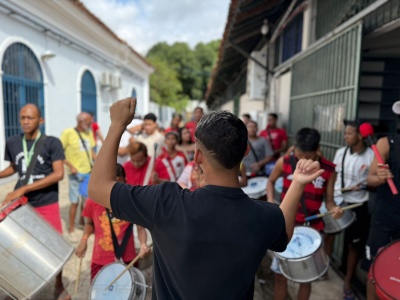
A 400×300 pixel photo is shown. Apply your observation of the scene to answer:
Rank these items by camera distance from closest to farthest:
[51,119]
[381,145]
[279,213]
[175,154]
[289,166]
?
[279,213], [381,145], [289,166], [175,154], [51,119]

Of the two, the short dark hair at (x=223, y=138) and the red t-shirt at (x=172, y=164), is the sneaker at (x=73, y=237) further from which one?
the short dark hair at (x=223, y=138)

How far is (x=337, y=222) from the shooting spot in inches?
123

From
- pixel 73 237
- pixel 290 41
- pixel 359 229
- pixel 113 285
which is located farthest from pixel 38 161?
pixel 290 41

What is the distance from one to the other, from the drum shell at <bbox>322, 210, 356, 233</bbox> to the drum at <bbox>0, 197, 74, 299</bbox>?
231cm

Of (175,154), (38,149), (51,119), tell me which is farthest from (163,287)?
(51,119)

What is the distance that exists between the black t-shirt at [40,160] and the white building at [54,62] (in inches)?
145

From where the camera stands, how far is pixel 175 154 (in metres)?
4.57

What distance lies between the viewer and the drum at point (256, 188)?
4000 millimetres

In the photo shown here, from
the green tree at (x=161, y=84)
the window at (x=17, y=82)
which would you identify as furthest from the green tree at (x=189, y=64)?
the window at (x=17, y=82)

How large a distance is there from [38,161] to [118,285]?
5.00 feet

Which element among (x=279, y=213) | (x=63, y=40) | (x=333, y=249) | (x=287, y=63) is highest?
(x=63, y=40)

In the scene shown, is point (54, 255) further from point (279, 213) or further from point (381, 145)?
point (381, 145)

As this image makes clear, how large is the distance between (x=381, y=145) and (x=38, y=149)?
2955 millimetres

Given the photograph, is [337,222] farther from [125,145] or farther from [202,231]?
[125,145]
